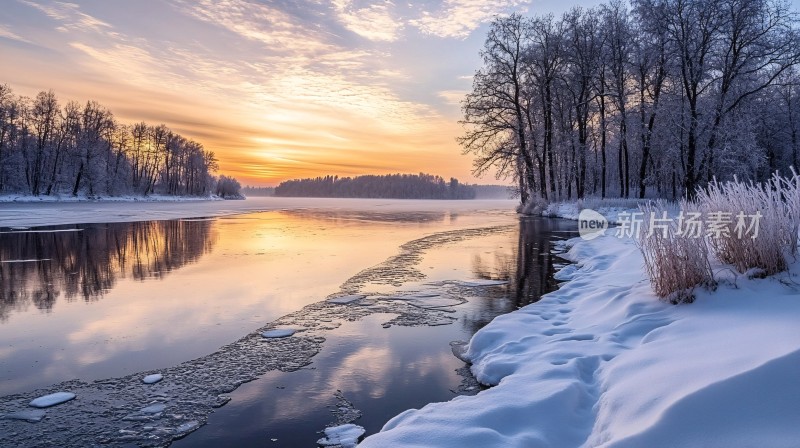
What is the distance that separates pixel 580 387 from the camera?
3.32m

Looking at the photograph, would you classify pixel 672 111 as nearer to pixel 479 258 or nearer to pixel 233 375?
pixel 479 258

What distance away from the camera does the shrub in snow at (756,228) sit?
4.34 metres

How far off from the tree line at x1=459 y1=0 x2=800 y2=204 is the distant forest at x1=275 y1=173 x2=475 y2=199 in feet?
394

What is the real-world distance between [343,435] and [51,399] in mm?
2654

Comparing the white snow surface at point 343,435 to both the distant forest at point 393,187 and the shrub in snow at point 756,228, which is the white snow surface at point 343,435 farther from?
the distant forest at point 393,187

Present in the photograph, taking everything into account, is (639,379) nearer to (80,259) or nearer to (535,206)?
(80,259)

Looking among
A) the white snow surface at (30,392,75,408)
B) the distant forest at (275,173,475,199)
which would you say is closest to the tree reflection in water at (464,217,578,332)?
the white snow surface at (30,392,75,408)

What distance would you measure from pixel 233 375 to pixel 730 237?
5.56 meters

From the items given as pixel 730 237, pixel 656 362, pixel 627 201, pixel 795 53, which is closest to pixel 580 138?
pixel 627 201

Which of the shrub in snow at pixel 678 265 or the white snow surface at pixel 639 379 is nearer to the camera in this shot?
the white snow surface at pixel 639 379

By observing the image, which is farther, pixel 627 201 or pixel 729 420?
pixel 627 201

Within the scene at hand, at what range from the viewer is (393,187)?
163 m

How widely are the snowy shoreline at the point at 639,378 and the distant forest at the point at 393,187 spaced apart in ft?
497

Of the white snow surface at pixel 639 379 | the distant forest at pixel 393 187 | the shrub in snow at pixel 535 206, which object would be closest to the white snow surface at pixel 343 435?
the white snow surface at pixel 639 379
